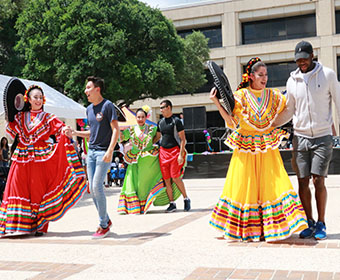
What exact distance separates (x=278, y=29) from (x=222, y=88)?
39.1 meters

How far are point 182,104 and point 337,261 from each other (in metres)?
40.2

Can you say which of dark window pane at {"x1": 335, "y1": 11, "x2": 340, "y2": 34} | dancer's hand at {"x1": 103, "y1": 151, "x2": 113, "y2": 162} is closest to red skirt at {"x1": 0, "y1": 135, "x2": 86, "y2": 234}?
dancer's hand at {"x1": 103, "y1": 151, "x2": 113, "y2": 162}

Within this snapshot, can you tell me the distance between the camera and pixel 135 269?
4.18 m

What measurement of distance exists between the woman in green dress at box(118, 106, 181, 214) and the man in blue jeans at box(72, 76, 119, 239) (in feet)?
7.93

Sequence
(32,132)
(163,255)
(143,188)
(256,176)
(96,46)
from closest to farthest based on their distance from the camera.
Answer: (163,255) < (256,176) < (32,132) < (143,188) < (96,46)

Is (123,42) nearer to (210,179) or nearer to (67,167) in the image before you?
(210,179)

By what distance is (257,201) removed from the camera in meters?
5.32

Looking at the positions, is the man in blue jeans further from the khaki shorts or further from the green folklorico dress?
the green folklorico dress

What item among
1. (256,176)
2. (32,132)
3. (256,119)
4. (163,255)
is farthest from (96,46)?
(163,255)

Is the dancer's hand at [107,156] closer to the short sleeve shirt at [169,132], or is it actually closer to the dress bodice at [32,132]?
the dress bodice at [32,132]

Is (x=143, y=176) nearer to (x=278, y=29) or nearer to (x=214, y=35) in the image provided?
(x=278, y=29)

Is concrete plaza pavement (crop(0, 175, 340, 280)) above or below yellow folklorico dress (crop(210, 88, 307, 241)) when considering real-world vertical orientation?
below

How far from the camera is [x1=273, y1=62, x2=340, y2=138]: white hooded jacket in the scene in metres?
5.27

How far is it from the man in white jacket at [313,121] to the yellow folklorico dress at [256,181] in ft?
0.72
